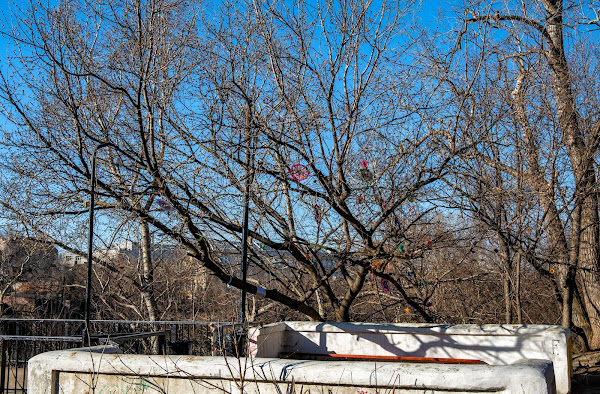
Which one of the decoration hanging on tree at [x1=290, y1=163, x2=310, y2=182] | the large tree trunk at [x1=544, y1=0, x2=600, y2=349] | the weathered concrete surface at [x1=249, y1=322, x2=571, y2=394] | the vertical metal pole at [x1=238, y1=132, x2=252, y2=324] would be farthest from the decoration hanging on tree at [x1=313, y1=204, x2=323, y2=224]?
the large tree trunk at [x1=544, y1=0, x2=600, y2=349]

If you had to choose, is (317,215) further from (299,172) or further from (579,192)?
(579,192)

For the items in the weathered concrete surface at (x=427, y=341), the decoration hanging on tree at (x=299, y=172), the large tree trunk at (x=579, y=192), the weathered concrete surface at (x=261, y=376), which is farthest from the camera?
the large tree trunk at (x=579, y=192)

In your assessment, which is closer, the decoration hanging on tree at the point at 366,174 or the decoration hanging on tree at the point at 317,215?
the decoration hanging on tree at the point at 366,174

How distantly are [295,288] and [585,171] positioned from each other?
594 centimetres

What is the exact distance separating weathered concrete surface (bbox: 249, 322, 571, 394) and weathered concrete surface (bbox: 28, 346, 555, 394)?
2.85 meters

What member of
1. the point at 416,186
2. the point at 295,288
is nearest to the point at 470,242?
the point at 416,186

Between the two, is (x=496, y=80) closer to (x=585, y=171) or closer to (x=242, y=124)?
(x=585, y=171)

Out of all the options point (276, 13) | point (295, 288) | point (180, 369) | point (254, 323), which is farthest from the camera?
point (295, 288)

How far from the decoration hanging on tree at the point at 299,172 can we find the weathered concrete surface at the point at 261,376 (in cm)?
431

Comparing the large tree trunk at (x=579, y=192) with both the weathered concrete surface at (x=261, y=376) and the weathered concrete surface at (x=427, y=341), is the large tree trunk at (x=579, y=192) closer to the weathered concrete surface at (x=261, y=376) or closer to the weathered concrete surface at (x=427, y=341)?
the weathered concrete surface at (x=427, y=341)

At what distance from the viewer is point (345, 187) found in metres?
8.39

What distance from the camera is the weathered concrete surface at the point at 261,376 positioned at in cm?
362

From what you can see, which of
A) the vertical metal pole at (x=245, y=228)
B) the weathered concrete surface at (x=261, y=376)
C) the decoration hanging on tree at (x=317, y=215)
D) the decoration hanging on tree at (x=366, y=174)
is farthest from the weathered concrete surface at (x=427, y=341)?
the weathered concrete surface at (x=261, y=376)

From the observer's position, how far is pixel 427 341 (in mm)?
7770
